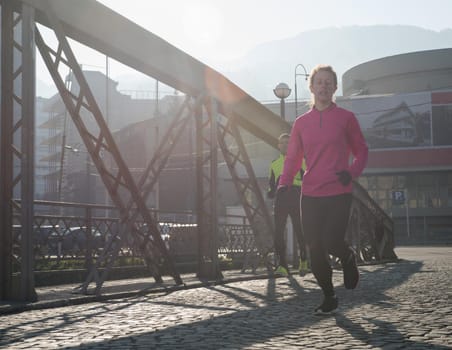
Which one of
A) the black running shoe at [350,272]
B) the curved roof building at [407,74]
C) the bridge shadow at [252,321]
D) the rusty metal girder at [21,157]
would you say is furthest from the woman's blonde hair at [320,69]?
the curved roof building at [407,74]

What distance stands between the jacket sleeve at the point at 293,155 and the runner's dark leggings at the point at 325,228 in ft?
1.37

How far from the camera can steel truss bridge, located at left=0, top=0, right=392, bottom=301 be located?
646 centimetres

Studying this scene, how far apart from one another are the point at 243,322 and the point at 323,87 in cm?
185

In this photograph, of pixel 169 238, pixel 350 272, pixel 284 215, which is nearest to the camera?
pixel 350 272

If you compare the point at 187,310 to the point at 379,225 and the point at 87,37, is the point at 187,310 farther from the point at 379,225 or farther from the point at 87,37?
the point at 379,225

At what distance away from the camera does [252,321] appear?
4.71m

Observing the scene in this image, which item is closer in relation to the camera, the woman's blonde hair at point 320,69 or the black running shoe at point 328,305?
the black running shoe at point 328,305

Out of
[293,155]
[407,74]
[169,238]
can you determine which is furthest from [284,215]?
[407,74]

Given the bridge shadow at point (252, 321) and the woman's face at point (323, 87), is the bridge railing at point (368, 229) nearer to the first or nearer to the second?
the bridge shadow at point (252, 321)

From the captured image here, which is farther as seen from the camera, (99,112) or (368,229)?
(368,229)

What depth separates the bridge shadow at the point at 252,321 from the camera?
3.79 metres

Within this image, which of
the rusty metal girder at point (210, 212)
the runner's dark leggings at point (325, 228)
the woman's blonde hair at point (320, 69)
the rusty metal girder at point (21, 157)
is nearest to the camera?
the runner's dark leggings at point (325, 228)

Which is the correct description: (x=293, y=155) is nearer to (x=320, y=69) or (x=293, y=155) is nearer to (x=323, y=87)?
(x=323, y=87)

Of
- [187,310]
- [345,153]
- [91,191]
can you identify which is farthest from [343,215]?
[91,191]
